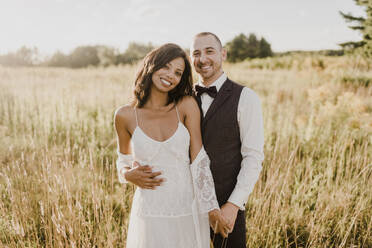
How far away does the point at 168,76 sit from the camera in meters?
1.75

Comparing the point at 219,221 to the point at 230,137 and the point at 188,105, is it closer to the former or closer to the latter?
the point at 230,137

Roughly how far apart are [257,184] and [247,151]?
144 cm

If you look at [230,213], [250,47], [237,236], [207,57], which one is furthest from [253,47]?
[230,213]

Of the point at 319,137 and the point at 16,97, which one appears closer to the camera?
the point at 319,137

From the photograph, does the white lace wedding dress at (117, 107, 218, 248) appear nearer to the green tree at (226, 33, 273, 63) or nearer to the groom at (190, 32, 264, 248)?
the groom at (190, 32, 264, 248)

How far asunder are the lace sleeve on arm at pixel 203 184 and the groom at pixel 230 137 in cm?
13

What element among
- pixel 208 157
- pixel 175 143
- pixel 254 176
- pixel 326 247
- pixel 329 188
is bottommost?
pixel 326 247

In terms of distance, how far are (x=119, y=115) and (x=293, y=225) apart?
79.3 inches

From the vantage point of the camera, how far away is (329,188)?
2721 mm

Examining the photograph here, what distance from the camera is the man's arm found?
1675 millimetres

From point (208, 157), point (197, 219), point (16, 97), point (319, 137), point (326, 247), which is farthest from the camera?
point (16, 97)

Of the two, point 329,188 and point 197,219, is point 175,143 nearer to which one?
point 197,219

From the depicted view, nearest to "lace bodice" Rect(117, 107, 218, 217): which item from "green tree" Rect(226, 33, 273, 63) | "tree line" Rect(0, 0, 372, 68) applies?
"tree line" Rect(0, 0, 372, 68)

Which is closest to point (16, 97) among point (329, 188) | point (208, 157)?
point (208, 157)
